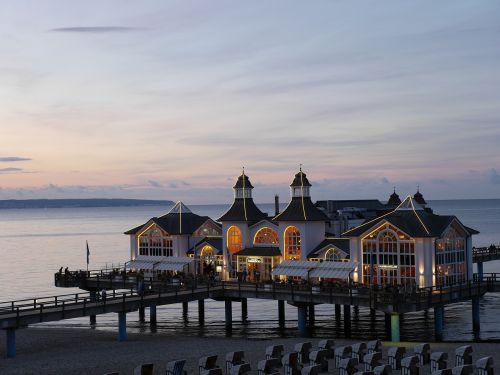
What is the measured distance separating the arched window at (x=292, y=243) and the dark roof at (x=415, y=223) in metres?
6.52

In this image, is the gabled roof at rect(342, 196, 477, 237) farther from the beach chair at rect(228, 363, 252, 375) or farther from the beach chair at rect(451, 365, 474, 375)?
the beach chair at rect(228, 363, 252, 375)

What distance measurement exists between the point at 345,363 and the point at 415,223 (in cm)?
2361

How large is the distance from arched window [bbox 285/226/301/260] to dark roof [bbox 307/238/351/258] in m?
1.33

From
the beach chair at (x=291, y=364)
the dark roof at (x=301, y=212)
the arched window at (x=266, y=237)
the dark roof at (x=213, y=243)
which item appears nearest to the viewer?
the beach chair at (x=291, y=364)

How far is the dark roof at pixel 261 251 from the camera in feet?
205

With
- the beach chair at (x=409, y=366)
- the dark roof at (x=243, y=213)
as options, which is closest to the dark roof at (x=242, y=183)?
the dark roof at (x=243, y=213)

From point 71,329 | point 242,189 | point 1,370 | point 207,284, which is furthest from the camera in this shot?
point 242,189

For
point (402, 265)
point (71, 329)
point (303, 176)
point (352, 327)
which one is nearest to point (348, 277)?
point (402, 265)

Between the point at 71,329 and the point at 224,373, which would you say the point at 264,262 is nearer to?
the point at 71,329

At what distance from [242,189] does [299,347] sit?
1242 inches

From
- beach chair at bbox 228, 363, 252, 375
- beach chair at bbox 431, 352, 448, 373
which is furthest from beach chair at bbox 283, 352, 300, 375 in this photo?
beach chair at bbox 431, 352, 448, 373

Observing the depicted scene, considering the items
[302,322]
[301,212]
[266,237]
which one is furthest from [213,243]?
[302,322]

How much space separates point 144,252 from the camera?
71.6 m

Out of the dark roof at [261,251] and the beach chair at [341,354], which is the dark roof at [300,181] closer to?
the dark roof at [261,251]
